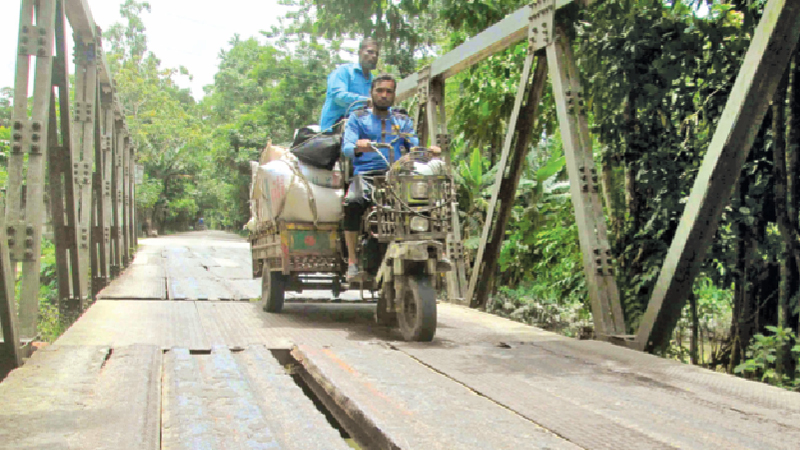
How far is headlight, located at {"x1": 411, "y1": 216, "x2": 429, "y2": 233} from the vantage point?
582 cm

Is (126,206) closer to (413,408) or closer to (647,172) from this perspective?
(647,172)

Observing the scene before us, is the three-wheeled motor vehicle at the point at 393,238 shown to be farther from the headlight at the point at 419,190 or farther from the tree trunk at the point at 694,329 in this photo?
the tree trunk at the point at 694,329

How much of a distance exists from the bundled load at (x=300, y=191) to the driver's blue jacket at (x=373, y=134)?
364mm

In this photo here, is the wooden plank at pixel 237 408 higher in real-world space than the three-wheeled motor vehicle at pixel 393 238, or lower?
lower

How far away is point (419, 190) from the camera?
5.88 meters

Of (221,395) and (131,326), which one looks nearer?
(221,395)

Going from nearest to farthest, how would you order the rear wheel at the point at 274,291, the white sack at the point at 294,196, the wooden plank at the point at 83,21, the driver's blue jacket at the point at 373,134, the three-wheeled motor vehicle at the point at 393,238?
the three-wheeled motor vehicle at the point at 393,238
the driver's blue jacket at the point at 373,134
the white sack at the point at 294,196
the rear wheel at the point at 274,291
the wooden plank at the point at 83,21

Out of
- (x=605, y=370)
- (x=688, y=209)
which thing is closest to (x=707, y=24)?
(x=688, y=209)

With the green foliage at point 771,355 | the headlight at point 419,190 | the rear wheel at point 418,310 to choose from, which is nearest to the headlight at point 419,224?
the headlight at point 419,190

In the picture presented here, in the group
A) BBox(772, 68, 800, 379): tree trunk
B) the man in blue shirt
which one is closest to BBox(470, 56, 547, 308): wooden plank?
the man in blue shirt

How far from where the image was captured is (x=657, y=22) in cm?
599

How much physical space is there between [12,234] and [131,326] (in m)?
1.33

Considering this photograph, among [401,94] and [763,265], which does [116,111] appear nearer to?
[401,94]

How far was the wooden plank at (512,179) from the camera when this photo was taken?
6.73 meters
